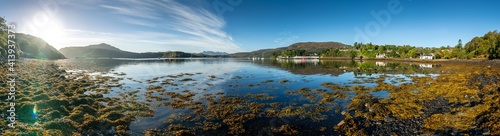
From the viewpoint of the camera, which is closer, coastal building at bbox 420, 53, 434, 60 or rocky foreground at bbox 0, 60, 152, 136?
rocky foreground at bbox 0, 60, 152, 136

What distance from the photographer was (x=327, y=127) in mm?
15773

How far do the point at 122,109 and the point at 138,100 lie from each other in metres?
4.59

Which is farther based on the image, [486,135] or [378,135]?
[378,135]

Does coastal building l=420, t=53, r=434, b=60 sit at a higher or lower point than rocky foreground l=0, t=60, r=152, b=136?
higher

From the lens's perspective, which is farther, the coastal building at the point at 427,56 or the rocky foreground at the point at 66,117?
the coastal building at the point at 427,56

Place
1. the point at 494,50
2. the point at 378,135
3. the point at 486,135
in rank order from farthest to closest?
the point at 494,50 → the point at 378,135 → the point at 486,135

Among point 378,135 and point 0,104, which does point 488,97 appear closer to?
point 378,135

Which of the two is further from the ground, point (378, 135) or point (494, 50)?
point (494, 50)

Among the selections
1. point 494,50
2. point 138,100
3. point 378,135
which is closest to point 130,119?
point 138,100

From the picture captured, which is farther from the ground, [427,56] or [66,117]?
[427,56]

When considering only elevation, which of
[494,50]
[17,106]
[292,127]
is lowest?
[292,127]

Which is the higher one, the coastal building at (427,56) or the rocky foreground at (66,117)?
the coastal building at (427,56)

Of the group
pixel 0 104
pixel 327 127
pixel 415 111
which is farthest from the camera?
pixel 415 111

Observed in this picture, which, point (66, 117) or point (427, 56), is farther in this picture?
point (427, 56)
